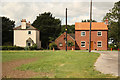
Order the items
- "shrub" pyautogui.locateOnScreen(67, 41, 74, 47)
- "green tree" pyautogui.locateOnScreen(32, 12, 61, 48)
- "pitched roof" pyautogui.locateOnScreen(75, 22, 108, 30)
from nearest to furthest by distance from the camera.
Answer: "shrub" pyautogui.locateOnScreen(67, 41, 74, 47) → "pitched roof" pyautogui.locateOnScreen(75, 22, 108, 30) → "green tree" pyautogui.locateOnScreen(32, 12, 61, 48)

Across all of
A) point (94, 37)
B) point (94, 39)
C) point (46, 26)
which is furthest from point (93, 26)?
point (46, 26)

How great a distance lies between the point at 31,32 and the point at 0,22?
14274mm

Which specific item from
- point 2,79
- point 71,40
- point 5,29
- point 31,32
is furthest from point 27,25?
point 2,79

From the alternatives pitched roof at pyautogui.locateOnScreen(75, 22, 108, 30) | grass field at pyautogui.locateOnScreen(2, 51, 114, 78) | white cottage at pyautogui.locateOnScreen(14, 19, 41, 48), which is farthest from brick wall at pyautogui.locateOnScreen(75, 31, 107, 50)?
grass field at pyautogui.locateOnScreen(2, 51, 114, 78)

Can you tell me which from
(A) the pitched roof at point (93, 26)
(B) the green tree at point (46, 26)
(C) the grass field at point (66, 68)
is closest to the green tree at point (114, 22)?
(A) the pitched roof at point (93, 26)

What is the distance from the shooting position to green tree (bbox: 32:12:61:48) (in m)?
64.0

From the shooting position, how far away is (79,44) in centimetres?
4656

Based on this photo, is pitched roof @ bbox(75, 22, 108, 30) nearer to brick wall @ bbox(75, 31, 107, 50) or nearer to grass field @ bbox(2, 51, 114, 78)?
brick wall @ bbox(75, 31, 107, 50)

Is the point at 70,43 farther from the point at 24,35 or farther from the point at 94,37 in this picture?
the point at 24,35

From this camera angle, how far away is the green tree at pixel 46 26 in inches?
2519

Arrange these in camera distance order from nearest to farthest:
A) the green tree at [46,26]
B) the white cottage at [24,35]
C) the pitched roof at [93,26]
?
the pitched roof at [93,26]
the white cottage at [24,35]
the green tree at [46,26]

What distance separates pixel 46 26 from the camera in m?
64.1

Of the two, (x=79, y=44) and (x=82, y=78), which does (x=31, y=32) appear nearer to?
(x=79, y=44)

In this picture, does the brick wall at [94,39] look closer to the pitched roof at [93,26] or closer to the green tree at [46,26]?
the pitched roof at [93,26]
